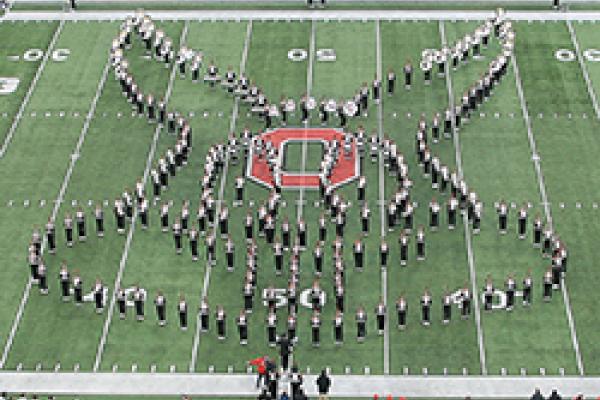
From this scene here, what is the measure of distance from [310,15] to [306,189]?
446 inches

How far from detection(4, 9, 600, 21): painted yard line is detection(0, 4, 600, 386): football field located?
39 cm

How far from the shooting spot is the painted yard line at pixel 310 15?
46969 mm

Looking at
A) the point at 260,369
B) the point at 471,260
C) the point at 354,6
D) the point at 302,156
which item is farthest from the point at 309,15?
the point at 260,369

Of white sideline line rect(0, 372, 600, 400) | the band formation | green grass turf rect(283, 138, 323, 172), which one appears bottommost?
green grass turf rect(283, 138, 323, 172)

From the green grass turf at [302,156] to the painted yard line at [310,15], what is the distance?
28.6 feet

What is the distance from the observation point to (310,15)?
4747 cm

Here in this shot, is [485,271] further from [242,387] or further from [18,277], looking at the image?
[18,277]

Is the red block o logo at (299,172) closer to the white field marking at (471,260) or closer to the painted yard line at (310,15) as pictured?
the white field marking at (471,260)

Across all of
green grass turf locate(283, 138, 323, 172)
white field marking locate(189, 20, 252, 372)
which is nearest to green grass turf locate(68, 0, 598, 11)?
white field marking locate(189, 20, 252, 372)

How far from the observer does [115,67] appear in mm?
43062

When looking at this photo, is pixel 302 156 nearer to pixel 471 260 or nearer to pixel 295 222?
pixel 295 222

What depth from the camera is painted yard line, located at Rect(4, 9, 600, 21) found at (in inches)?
1849

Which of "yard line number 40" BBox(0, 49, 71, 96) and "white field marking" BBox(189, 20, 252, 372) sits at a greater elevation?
"white field marking" BBox(189, 20, 252, 372)

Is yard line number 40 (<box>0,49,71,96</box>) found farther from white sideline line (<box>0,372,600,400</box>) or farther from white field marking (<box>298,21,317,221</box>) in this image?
white sideline line (<box>0,372,600,400</box>)
